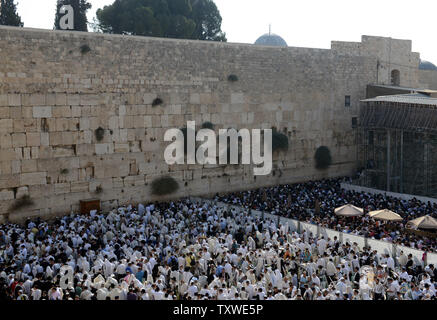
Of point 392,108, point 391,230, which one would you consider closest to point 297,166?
point 392,108

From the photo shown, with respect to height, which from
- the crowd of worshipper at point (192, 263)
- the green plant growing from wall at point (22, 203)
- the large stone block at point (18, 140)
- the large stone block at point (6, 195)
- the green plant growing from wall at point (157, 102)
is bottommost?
the crowd of worshipper at point (192, 263)

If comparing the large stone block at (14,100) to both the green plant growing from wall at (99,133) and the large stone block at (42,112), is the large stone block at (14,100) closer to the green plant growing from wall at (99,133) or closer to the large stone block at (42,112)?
the large stone block at (42,112)

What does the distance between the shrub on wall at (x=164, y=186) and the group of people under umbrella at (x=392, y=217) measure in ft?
19.9

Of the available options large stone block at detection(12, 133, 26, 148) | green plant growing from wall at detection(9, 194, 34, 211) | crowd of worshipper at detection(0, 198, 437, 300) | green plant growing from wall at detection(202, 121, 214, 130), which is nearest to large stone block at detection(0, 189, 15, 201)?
green plant growing from wall at detection(9, 194, 34, 211)

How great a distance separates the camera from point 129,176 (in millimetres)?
18875

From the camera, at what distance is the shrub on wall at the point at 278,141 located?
2283 centimetres

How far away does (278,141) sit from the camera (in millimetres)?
22844

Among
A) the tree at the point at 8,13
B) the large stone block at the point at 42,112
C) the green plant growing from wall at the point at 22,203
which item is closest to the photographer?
the green plant growing from wall at the point at 22,203

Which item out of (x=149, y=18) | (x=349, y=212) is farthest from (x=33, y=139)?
(x=149, y=18)

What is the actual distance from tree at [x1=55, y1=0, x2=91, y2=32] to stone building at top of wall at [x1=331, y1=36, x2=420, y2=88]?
1199 cm

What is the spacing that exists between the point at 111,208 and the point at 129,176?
1.22 metres

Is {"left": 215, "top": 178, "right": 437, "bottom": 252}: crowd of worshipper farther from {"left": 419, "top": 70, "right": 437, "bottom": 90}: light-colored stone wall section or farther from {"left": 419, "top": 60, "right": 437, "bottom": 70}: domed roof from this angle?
{"left": 419, "top": 60, "right": 437, "bottom": 70}: domed roof

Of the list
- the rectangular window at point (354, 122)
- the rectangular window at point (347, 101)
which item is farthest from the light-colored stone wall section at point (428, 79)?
the rectangular window at point (347, 101)

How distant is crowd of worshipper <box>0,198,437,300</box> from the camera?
1042 cm
